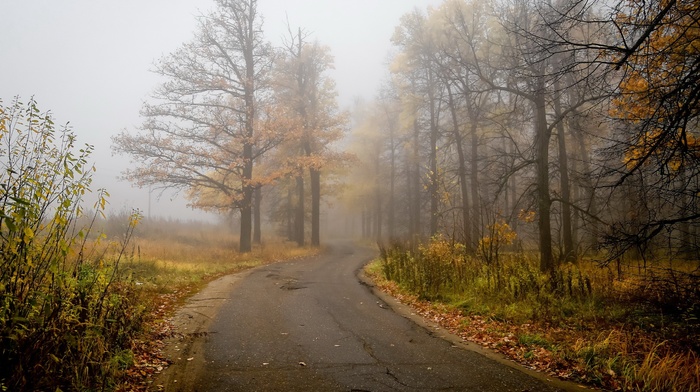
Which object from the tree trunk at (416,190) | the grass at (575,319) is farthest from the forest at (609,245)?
the tree trunk at (416,190)

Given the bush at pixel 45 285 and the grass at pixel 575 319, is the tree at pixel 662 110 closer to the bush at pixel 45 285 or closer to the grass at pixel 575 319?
the grass at pixel 575 319

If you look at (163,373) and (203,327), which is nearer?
(163,373)

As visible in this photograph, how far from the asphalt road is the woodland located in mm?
835

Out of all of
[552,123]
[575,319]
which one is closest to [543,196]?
[552,123]

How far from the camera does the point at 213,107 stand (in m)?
17.8

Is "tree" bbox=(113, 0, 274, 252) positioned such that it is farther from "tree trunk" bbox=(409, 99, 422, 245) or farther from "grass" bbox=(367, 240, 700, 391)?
"grass" bbox=(367, 240, 700, 391)

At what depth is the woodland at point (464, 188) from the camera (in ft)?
12.3

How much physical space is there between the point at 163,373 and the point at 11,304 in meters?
1.87

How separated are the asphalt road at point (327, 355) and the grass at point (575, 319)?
71cm

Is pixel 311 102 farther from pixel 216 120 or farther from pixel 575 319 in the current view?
pixel 575 319

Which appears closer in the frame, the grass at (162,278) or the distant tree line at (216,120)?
the grass at (162,278)

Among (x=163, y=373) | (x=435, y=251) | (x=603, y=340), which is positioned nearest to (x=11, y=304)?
(x=163, y=373)

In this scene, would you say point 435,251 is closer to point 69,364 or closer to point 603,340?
point 603,340

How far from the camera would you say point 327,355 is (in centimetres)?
525
